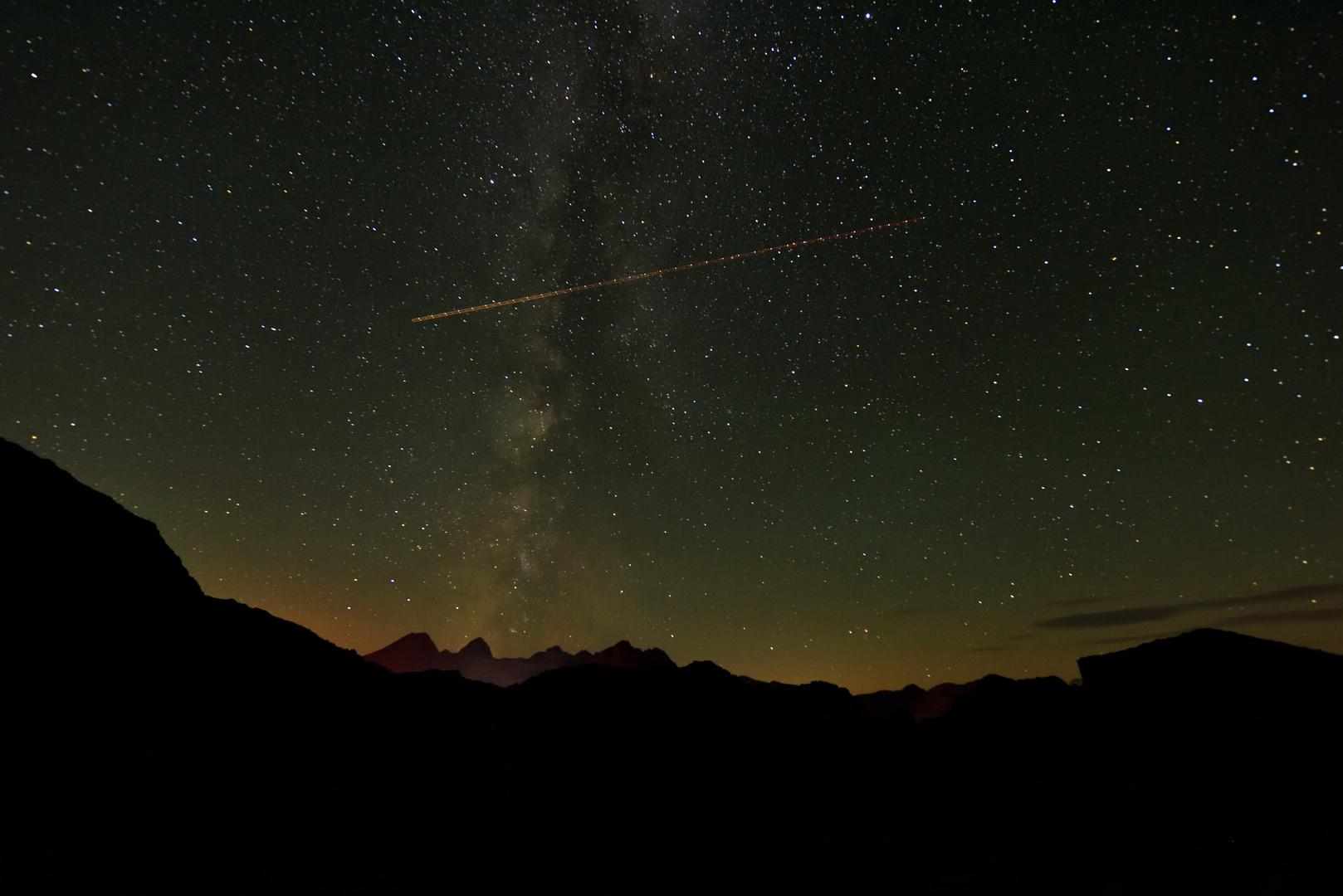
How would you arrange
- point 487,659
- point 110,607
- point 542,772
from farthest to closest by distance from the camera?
point 487,659, point 542,772, point 110,607

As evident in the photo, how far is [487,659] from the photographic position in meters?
76.0

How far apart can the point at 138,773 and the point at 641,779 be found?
11.5m

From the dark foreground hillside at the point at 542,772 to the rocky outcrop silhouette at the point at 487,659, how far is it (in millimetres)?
39930

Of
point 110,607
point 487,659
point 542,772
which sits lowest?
point 542,772

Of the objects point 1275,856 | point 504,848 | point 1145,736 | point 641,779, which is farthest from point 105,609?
point 1145,736

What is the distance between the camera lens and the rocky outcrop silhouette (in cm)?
6350

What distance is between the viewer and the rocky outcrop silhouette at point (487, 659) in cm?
6350

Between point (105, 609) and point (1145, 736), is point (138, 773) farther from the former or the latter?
point (1145, 736)

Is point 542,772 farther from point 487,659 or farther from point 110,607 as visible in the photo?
point 487,659

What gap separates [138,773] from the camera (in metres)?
12.6

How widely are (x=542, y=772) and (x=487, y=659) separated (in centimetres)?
6377

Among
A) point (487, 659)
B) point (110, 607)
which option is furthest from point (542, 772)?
point (487, 659)

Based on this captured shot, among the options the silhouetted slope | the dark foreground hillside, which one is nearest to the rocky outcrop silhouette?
the dark foreground hillside

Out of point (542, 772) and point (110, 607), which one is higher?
point (110, 607)
